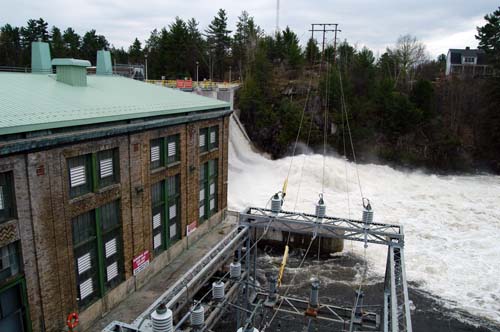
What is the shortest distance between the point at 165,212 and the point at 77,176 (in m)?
6.60

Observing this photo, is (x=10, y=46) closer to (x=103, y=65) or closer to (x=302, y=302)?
(x=103, y=65)

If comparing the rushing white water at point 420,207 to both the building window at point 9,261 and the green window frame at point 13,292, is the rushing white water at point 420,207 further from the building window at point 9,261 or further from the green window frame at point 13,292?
the building window at point 9,261

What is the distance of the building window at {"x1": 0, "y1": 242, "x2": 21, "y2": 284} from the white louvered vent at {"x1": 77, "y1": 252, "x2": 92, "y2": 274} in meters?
2.68

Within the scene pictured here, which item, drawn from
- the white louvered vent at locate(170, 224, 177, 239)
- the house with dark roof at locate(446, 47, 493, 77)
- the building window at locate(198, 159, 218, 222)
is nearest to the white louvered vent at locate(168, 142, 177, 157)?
the building window at locate(198, 159, 218, 222)

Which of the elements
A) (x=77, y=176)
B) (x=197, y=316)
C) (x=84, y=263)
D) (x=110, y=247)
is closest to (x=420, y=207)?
(x=110, y=247)

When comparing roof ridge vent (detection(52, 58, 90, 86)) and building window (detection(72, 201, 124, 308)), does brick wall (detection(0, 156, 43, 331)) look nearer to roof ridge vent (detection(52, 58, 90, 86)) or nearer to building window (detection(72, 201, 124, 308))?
building window (detection(72, 201, 124, 308))

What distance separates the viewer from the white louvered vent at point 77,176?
1441 centimetres

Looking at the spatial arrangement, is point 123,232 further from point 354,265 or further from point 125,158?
point 354,265

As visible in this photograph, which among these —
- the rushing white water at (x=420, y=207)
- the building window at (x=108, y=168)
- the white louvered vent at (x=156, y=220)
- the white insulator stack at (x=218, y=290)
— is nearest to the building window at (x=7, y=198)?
the building window at (x=108, y=168)

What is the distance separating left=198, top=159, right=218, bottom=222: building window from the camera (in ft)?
81.4

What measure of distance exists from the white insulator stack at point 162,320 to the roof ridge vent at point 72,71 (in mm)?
14438

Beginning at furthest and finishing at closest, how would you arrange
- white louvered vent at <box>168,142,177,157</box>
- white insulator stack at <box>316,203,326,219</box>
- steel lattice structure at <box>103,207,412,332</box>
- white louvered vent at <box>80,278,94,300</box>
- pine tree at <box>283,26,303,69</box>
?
pine tree at <box>283,26,303,69</box>, white louvered vent at <box>168,142,177,157</box>, white louvered vent at <box>80,278,94,300</box>, white insulator stack at <box>316,203,326,219</box>, steel lattice structure at <box>103,207,412,332</box>

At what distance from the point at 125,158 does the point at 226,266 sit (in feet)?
29.0

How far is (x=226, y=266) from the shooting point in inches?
885
